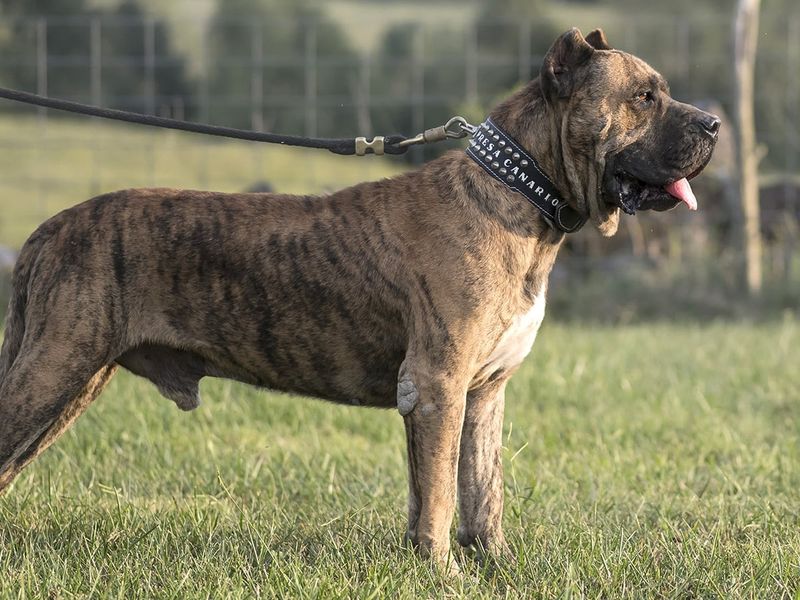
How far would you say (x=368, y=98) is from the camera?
12.6 metres

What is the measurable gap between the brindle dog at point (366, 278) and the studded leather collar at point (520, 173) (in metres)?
0.03

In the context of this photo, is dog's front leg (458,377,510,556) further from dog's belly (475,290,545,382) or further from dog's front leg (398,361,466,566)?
dog's front leg (398,361,466,566)

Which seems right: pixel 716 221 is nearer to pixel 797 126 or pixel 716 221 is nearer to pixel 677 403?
pixel 677 403

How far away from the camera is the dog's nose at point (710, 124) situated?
154 inches

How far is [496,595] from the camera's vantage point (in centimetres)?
380

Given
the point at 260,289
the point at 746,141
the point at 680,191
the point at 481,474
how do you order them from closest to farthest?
the point at 680,191 < the point at 260,289 < the point at 481,474 < the point at 746,141

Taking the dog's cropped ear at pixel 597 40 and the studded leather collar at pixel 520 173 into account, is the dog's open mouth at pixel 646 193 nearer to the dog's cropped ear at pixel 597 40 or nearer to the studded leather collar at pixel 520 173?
the studded leather collar at pixel 520 173

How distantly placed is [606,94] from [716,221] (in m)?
8.57

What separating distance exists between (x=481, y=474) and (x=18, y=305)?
5.71 feet

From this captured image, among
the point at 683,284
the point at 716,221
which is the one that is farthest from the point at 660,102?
the point at 716,221

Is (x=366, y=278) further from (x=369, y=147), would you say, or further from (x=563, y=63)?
(x=563, y=63)

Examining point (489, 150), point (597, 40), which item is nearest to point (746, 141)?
point (597, 40)

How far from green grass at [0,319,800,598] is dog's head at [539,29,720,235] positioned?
1.21 meters

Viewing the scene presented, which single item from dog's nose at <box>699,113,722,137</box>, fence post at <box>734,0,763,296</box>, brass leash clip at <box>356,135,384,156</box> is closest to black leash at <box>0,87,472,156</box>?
brass leash clip at <box>356,135,384,156</box>
